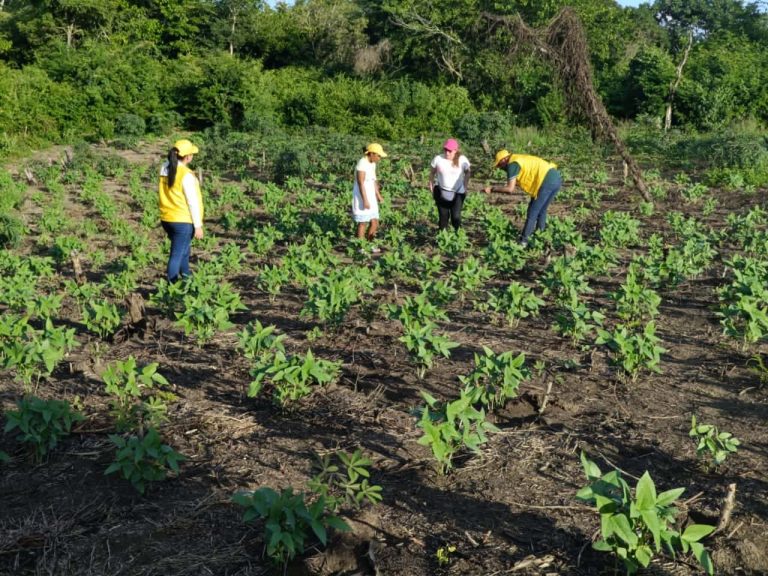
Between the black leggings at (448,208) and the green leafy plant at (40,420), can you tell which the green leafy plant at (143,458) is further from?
the black leggings at (448,208)

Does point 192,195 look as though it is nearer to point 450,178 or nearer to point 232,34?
point 450,178

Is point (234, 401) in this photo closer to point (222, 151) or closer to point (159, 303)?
point (159, 303)

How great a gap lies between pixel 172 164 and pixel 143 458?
3.89 m

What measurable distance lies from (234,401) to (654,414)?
2716mm

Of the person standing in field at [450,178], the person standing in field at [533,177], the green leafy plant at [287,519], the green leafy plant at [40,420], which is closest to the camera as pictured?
the green leafy plant at [287,519]

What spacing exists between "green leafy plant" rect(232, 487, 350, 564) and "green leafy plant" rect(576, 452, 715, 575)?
1.01 m

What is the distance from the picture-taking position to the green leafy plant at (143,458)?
3412mm

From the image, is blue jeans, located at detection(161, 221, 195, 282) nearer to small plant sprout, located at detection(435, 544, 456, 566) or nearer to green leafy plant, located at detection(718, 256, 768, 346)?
small plant sprout, located at detection(435, 544, 456, 566)

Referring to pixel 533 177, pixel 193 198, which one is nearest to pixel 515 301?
pixel 193 198

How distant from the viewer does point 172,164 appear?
6762mm

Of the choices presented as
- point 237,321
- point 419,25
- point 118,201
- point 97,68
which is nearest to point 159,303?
point 237,321

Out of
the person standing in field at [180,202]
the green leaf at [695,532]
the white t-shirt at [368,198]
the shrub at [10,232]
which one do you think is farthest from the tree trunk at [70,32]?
the green leaf at [695,532]

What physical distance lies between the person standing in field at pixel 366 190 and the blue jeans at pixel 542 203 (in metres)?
1.96

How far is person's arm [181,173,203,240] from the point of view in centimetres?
688
